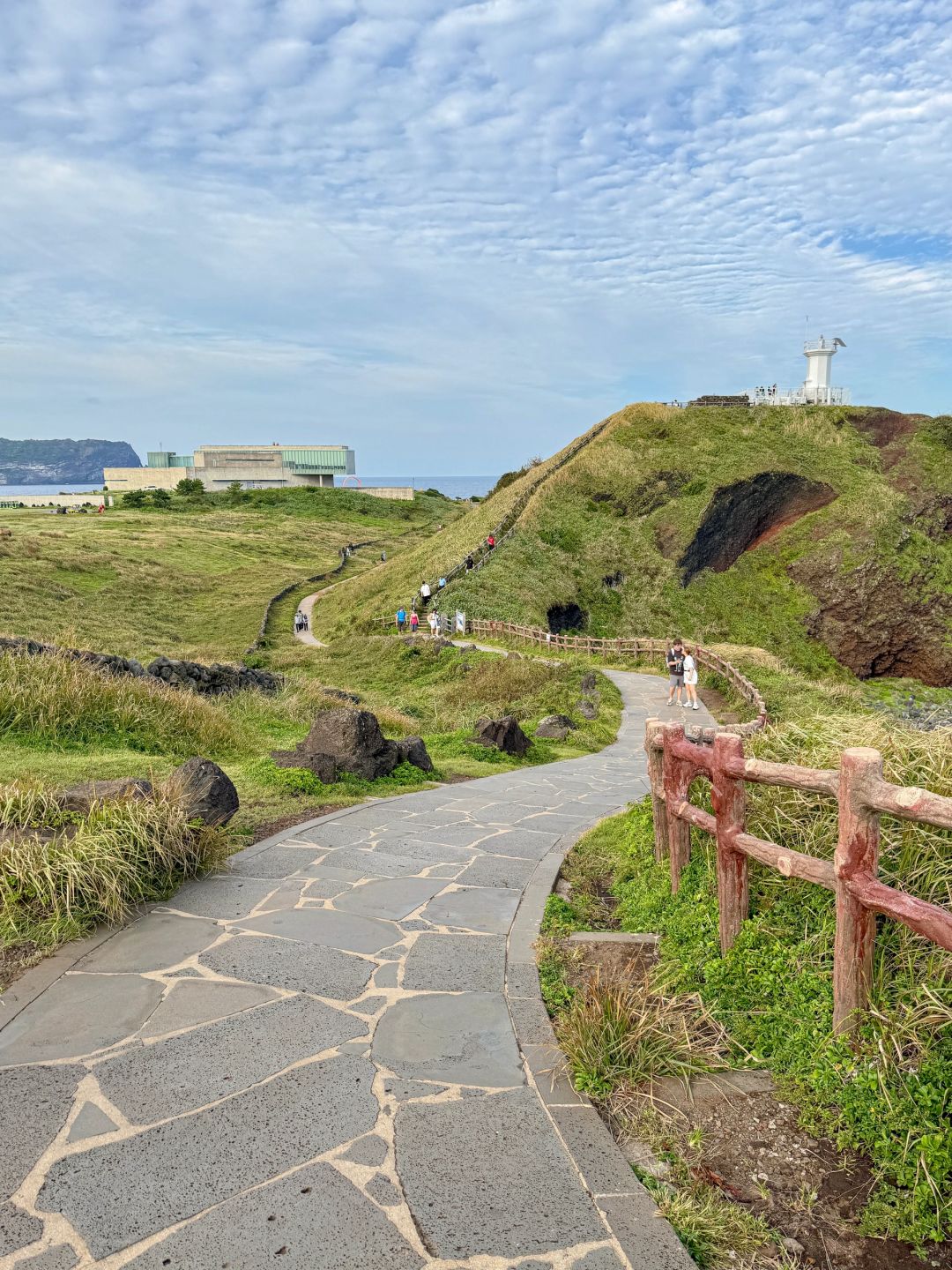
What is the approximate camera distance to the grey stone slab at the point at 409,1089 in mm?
4003

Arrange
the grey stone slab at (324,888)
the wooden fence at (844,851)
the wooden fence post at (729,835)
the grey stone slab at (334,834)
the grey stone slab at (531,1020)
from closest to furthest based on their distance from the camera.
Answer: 1. the wooden fence at (844,851)
2. the grey stone slab at (531,1020)
3. the wooden fence post at (729,835)
4. the grey stone slab at (324,888)
5. the grey stone slab at (334,834)

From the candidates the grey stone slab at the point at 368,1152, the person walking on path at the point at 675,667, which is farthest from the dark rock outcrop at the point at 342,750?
the person walking on path at the point at 675,667

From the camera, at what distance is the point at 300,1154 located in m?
3.56

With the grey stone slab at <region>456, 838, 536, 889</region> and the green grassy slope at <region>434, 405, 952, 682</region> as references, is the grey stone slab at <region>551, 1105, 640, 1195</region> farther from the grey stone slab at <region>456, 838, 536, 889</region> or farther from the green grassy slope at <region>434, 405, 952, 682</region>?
the green grassy slope at <region>434, 405, 952, 682</region>

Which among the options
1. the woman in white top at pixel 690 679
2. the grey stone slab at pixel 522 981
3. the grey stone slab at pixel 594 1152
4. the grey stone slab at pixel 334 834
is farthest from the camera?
the woman in white top at pixel 690 679

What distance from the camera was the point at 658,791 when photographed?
20.9 feet

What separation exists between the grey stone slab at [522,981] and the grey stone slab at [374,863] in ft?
6.94

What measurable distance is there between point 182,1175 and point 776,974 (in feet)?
10.1

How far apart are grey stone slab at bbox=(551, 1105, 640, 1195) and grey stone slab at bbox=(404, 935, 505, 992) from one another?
1.29 m

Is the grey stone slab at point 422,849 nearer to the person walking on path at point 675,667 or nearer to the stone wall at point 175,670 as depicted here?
the stone wall at point 175,670

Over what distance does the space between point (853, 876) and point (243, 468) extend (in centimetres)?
11181

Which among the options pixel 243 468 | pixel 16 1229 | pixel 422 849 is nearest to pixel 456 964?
pixel 422 849

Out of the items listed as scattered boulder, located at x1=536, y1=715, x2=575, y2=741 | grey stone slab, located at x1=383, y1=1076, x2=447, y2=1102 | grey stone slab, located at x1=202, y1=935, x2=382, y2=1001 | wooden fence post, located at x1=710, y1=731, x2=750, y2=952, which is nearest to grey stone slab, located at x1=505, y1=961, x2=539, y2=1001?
grey stone slab, located at x1=202, y1=935, x2=382, y2=1001

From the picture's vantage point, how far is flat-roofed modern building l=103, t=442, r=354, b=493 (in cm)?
10781
